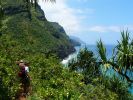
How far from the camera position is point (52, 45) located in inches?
6983

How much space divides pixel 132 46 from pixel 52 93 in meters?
4.87

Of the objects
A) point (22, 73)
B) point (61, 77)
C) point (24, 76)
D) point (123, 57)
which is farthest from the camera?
point (61, 77)

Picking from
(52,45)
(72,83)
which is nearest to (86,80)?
(72,83)

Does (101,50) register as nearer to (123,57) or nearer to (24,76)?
(123,57)

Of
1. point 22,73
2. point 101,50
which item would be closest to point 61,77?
point 101,50

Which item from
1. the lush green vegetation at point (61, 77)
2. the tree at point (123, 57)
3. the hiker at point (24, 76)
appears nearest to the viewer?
the hiker at point (24, 76)

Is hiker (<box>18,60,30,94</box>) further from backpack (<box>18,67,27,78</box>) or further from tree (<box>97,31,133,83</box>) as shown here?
tree (<box>97,31,133,83</box>)

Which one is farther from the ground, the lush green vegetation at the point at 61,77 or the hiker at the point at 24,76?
the hiker at the point at 24,76

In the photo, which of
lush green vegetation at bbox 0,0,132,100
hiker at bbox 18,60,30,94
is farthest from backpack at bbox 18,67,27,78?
lush green vegetation at bbox 0,0,132,100

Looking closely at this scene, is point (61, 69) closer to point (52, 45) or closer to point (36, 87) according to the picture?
point (36, 87)

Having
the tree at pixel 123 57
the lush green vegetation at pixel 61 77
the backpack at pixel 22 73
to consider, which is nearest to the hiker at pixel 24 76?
the backpack at pixel 22 73

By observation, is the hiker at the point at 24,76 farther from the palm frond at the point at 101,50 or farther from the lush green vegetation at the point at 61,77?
the palm frond at the point at 101,50

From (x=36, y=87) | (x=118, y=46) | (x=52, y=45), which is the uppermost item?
(x=118, y=46)

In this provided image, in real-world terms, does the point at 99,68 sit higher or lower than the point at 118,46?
lower
